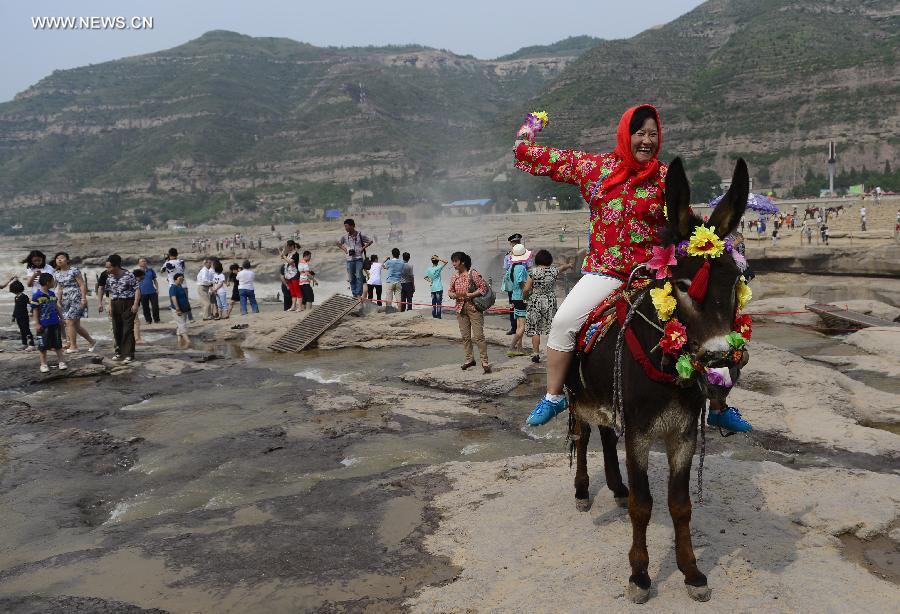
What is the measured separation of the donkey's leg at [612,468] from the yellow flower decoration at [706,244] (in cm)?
207

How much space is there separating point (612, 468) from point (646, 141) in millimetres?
2565

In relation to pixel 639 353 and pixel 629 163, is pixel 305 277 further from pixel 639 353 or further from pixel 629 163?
pixel 639 353

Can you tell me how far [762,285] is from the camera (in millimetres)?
24172

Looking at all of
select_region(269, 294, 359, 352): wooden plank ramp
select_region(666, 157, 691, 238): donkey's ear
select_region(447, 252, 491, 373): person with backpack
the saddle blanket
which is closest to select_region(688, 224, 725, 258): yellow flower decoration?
select_region(666, 157, 691, 238): donkey's ear

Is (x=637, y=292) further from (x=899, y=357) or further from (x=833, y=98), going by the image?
(x=833, y=98)

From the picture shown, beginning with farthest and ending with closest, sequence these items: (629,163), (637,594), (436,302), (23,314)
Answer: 1. (436,302)
2. (23,314)
3. (629,163)
4. (637,594)

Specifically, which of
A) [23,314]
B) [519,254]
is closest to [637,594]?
[519,254]

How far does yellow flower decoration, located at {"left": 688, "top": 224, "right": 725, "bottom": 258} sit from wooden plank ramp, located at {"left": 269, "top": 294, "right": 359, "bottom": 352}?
477 inches

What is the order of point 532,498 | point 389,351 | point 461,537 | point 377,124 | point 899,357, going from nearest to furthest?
point 461,537 < point 532,498 < point 899,357 < point 389,351 < point 377,124

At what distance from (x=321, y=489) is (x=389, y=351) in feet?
25.7

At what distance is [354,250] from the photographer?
1783 cm

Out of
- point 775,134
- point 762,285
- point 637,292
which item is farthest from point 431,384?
point 775,134

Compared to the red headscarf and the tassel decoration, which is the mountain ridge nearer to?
the red headscarf

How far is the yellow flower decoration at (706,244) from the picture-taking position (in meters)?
3.60
